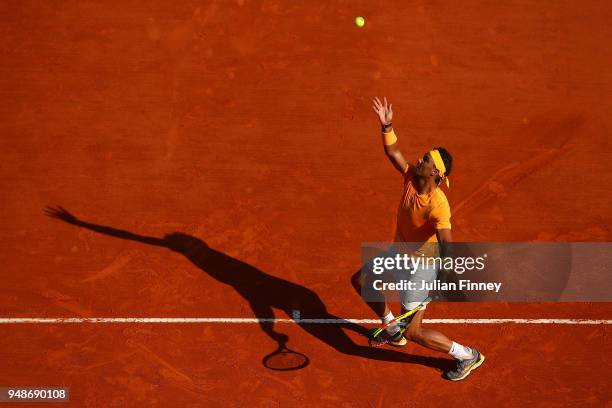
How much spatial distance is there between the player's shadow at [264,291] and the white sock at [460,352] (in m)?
0.41

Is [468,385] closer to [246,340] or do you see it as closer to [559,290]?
[559,290]

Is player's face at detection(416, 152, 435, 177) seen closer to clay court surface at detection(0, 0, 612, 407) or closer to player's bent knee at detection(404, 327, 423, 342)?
player's bent knee at detection(404, 327, 423, 342)

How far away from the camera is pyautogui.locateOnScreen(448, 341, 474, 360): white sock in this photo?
8.12 m

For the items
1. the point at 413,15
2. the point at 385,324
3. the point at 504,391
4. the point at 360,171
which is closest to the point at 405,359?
the point at 385,324

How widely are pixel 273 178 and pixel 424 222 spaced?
3007 millimetres

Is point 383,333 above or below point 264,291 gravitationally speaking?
below

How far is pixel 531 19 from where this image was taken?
10.8 meters

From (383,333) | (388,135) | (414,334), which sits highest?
(388,135)

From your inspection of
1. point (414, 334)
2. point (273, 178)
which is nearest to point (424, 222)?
point (414, 334)

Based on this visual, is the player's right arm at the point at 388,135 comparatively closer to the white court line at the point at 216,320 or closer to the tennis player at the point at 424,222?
the tennis player at the point at 424,222

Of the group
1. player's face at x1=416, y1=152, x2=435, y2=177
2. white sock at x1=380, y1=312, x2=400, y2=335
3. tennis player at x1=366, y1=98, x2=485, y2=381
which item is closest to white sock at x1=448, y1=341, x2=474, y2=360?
tennis player at x1=366, y1=98, x2=485, y2=381

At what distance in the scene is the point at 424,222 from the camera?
7488 millimetres

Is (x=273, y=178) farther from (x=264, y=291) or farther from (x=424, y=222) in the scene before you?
(x=424, y=222)

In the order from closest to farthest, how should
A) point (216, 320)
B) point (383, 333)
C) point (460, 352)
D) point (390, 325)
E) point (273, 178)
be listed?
point (460, 352) → point (390, 325) → point (383, 333) → point (216, 320) → point (273, 178)
